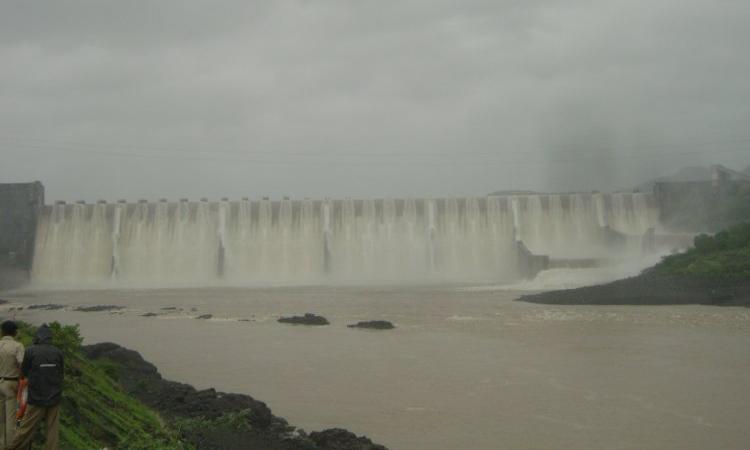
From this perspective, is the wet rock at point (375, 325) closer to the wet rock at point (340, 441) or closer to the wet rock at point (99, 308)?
the wet rock at point (99, 308)

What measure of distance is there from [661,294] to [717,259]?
14.9 ft

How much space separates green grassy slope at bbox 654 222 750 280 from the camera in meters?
25.6

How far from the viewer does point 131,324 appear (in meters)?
20.2

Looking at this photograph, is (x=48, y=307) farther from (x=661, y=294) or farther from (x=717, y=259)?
(x=717, y=259)

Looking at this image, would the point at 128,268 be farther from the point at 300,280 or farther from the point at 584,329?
the point at 584,329

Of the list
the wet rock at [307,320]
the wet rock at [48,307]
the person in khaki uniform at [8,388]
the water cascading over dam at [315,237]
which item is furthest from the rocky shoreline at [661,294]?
the person in khaki uniform at [8,388]

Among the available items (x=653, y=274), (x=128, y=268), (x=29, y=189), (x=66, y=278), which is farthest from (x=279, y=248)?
(x=653, y=274)

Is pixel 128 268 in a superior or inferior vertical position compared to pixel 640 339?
superior

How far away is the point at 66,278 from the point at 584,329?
99.9 feet

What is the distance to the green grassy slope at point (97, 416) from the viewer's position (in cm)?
578

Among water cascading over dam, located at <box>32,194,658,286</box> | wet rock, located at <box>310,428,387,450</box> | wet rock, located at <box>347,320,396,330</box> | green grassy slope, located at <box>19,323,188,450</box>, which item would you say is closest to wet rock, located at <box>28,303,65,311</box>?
wet rock, located at <box>347,320,396,330</box>

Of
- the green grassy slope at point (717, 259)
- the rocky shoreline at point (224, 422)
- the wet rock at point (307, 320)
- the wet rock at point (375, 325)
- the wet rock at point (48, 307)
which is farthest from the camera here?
the green grassy slope at point (717, 259)

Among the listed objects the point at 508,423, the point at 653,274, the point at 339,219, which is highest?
the point at 339,219

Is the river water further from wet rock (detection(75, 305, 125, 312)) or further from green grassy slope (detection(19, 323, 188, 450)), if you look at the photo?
green grassy slope (detection(19, 323, 188, 450))
